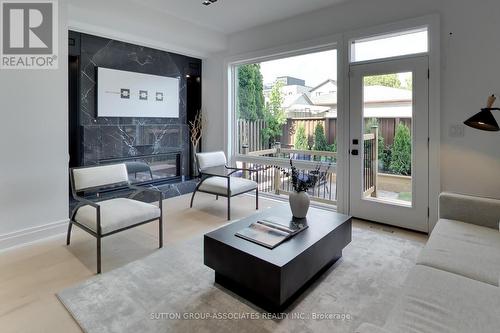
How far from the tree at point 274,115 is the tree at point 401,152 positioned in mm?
1884

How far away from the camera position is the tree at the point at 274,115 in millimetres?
5043

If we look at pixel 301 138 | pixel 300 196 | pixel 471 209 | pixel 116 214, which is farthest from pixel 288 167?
pixel 116 214

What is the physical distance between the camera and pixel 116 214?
2789 mm

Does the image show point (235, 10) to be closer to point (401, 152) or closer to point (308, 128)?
point (308, 128)

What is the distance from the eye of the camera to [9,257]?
285cm

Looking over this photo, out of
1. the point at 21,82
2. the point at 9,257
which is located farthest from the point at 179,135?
the point at 9,257

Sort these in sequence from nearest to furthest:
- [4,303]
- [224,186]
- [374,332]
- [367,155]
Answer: [374,332]
[4,303]
[367,155]
[224,186]

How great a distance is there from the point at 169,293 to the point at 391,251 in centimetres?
215

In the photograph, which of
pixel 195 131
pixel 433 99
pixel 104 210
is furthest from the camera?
pixel 195 131

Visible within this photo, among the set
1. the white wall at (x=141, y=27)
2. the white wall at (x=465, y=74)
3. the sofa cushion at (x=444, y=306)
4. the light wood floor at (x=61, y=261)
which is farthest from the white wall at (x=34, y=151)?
the white wall at (x=465, y=74)

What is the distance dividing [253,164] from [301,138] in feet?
3.44

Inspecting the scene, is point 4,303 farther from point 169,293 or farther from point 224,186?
point 224,186

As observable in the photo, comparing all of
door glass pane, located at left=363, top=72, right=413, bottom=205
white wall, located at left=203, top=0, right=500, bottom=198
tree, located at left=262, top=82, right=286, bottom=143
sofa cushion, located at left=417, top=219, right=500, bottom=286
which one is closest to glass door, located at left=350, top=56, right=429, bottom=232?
door glass pane, located at left=363, top=72, right=413, bottom=205

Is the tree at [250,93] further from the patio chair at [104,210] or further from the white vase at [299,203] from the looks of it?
the white vase at [299,203]
